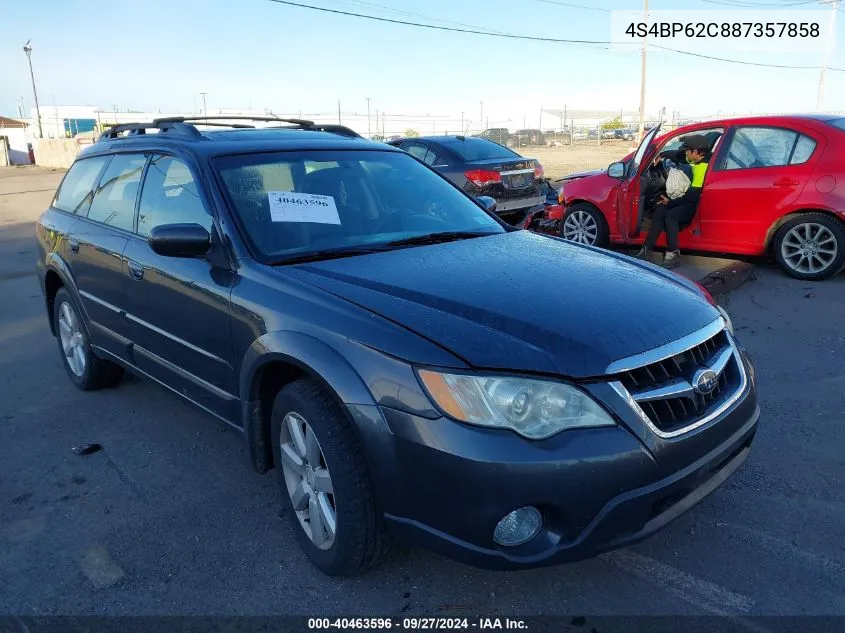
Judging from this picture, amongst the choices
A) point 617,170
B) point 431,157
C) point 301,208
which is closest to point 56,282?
point 301,208

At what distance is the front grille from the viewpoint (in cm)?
223

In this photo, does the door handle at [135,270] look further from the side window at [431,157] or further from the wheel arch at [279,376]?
the side window at [431,157]

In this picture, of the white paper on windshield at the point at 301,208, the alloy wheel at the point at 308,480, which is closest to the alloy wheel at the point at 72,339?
the white paper on windshield at the point at 301,208

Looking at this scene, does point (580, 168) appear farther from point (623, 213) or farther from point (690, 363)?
point (690, 363)

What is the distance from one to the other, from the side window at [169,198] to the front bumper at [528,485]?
162 centimetres

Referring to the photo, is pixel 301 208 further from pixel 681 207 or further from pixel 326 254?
pixel 681 207

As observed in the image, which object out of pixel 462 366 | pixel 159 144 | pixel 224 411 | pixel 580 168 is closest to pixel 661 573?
pixel 462 366

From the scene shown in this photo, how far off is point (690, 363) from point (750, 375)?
50 centimetres

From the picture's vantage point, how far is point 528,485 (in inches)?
81.4

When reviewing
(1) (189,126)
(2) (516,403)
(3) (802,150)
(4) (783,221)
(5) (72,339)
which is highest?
(1) (189,126)

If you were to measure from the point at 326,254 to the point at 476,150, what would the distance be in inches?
312

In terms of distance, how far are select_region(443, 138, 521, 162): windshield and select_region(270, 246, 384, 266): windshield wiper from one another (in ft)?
24.2

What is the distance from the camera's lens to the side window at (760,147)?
6910 mm

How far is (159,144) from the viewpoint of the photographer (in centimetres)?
377
